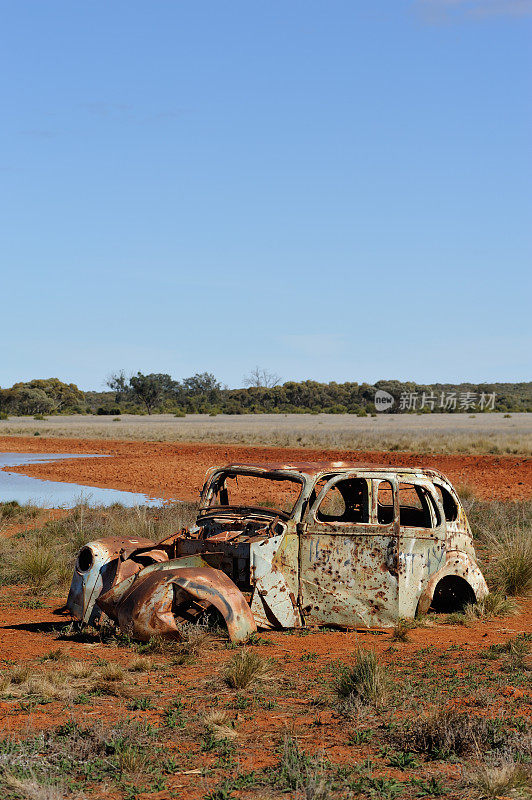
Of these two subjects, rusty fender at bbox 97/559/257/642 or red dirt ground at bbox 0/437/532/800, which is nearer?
red dirt ground at bbox 0/437/532/800

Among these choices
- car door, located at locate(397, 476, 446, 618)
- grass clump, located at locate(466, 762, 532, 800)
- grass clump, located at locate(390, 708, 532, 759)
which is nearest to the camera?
grass clump, located at locate(466, 762, 532, 800)

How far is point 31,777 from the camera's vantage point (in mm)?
4953

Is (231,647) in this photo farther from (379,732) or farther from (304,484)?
(379,732)

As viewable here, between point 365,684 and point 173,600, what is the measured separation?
2.26 metres

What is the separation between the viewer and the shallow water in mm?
21375

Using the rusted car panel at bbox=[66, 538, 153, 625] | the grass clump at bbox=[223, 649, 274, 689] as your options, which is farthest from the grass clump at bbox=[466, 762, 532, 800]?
the rusted car panel at bbox=[66, 538, 153, 625]

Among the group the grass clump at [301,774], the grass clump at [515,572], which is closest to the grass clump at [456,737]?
the grass clump at [301,774]

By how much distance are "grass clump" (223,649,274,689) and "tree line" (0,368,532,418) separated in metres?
93.3

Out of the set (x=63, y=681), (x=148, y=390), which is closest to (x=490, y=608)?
(x=63, y=681)

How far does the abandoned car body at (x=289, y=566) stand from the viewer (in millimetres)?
8023

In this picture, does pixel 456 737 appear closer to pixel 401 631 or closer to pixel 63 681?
pixel 401 631

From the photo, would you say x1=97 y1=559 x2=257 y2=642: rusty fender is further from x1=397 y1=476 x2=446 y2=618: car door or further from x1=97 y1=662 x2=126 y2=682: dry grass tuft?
x1=397 y1=476 x2=446 y2=618: car door

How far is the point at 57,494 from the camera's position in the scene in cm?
2408

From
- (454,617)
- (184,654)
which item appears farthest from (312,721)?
(454,617)
